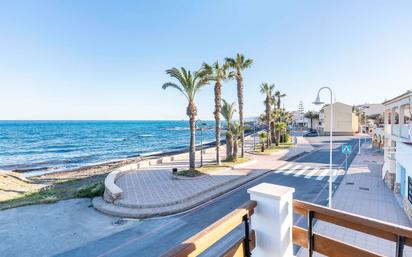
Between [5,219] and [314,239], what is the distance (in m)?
15.8

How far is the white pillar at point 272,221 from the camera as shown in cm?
251

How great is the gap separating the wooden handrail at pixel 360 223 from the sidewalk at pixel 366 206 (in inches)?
193

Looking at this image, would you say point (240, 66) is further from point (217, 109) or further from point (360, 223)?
point (360, 223)

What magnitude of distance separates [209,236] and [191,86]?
18.3 metres

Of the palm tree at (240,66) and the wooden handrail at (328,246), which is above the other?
the palm tree at (240,66)

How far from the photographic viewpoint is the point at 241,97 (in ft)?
89.8

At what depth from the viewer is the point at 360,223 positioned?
2.29 m

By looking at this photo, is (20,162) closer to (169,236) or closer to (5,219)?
(5,219)

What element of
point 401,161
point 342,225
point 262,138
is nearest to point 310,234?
point 342,225

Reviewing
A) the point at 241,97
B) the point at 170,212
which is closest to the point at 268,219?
the point at 170,212

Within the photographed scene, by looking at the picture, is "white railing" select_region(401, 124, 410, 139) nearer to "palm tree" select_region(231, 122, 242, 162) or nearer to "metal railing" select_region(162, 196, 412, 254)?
"palm tree" select_region(231, 122, 242, 162)

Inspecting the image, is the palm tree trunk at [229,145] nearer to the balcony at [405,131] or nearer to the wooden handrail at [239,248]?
the balcony at [405,131]

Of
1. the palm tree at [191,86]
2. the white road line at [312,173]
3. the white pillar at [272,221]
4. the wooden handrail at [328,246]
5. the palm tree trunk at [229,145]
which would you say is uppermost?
the palm tree at [191,86]

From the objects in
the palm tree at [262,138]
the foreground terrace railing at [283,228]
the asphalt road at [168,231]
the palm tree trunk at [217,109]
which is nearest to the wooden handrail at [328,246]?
the foreground terrace railing at [283,228]
